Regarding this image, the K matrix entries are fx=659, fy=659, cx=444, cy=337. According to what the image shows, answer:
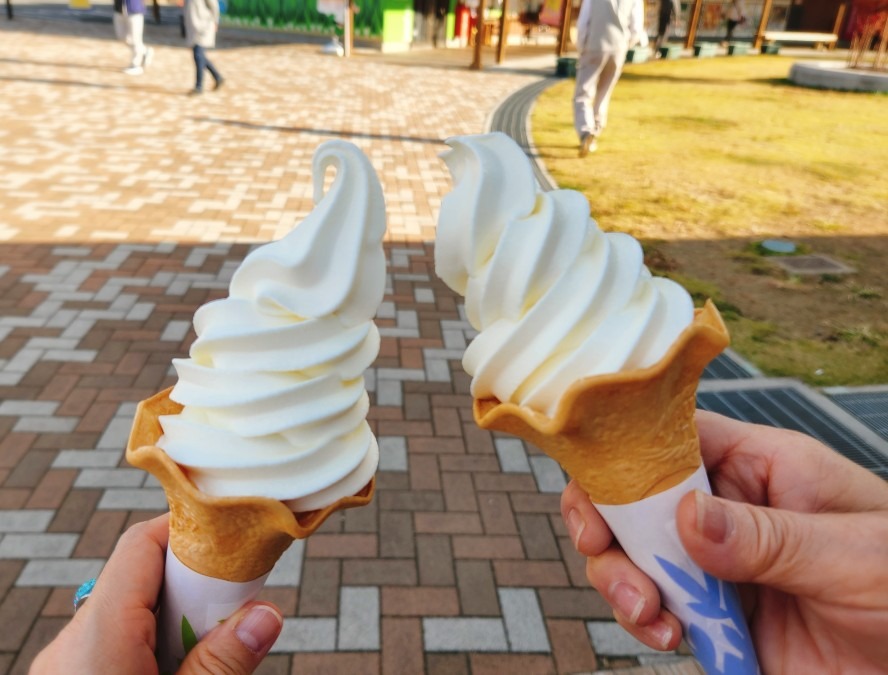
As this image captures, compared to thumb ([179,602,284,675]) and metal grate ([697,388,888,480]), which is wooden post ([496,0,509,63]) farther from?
thumb ([179,602,284,675])

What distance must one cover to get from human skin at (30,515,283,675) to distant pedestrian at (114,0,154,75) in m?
13.1

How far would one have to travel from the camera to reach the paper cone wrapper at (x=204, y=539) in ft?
5.19

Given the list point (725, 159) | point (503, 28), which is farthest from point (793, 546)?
point (503, 28)

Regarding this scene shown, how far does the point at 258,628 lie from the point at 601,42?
27.6 feet

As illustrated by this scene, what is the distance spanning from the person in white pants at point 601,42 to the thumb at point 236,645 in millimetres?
8286

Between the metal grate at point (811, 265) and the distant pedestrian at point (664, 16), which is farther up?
the distant pedestrian at point (664, 16)

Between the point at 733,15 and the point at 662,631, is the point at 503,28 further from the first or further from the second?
the point at 662,631

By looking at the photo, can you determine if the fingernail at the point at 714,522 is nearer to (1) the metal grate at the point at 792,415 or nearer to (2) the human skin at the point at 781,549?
(2) the human skin at the point at 781,549

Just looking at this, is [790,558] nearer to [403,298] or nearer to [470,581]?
[470,581]

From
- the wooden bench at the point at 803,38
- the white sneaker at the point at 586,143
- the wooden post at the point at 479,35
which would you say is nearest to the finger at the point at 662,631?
the white sneaker at the point at 586,143

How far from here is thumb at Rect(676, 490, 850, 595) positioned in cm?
153

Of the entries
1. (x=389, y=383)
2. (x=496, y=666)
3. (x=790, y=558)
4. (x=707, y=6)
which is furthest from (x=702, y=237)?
(x=707, y=6)

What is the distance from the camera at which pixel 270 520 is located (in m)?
1.62

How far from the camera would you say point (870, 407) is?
165 inches
